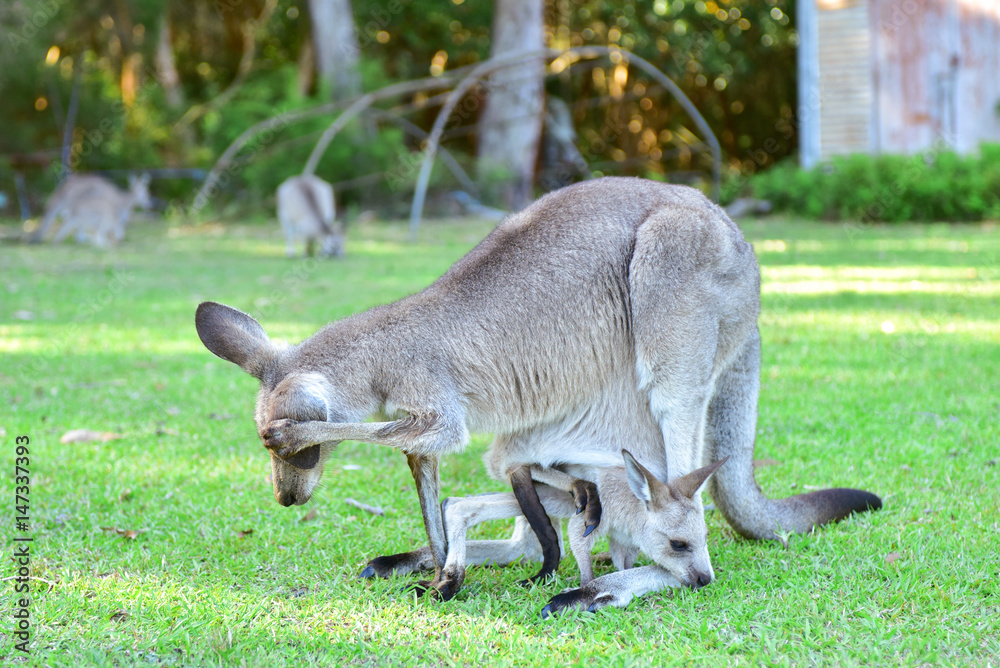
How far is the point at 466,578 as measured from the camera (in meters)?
3.17

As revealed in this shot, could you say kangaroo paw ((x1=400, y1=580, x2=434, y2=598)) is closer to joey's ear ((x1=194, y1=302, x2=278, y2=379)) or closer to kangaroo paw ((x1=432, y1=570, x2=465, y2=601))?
kangaroo paw ((x1=432, y1=570, x2=465, y2=601))

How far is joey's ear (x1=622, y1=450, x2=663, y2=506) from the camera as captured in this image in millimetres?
2873

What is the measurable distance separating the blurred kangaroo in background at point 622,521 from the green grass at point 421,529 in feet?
0.27

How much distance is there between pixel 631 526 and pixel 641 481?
17 cm

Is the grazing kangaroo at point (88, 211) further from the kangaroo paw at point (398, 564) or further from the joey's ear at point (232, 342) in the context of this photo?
the kangaroo paw at point (398, 564)

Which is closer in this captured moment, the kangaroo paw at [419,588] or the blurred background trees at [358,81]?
the kangaroo paw at [419,588]

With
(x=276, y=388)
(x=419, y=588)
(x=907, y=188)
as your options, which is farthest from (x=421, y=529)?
(x=907, y=188)

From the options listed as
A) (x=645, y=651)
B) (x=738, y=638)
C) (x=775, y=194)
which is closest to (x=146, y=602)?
(x=645, y=651)

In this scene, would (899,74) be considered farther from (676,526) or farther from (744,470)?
(676,526)

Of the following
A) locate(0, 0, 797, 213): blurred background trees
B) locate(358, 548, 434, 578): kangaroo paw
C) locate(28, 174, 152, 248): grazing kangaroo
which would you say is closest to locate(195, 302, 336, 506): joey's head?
locate(358, 548, 434, 578): kangaroo paw

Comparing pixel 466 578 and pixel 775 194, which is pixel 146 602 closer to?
pixel 466 578

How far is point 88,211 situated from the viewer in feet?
45.8

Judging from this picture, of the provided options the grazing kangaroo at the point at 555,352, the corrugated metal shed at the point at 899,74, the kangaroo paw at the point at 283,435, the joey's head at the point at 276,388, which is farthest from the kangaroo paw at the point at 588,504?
the corrugated metal shed at the point at 899,74

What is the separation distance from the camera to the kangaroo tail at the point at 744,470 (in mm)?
3291
